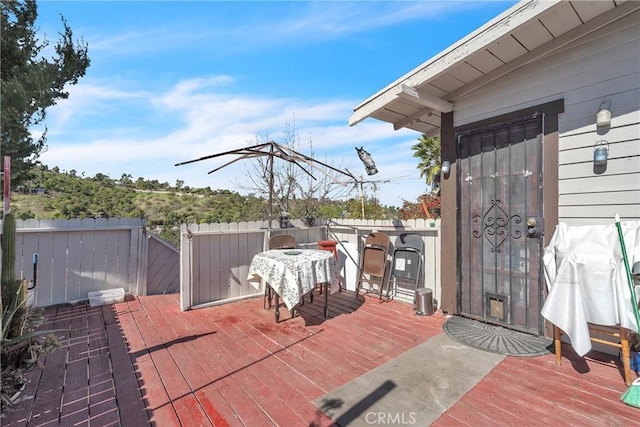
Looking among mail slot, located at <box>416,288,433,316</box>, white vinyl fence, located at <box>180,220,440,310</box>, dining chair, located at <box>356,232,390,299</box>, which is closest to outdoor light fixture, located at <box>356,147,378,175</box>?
white vinyl fence, located at <box>180,220,440,310</box>

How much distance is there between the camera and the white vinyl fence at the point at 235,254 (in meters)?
4.07

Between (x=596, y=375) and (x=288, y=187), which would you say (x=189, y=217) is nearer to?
(x=288, y=187)

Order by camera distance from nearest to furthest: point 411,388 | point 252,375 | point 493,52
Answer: point 411,388, point 252,375, point 493,52

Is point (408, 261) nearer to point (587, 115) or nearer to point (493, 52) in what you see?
point (587, 115)

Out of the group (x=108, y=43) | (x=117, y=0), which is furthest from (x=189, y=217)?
(x=117, y=0)

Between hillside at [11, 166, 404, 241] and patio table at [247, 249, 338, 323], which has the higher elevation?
hillside at [11, 166, 404, 241]

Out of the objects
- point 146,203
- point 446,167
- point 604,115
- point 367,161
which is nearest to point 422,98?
point 446,167

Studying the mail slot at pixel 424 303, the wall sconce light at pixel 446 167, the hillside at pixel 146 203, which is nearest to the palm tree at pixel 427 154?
the hillside at pixel 146 203

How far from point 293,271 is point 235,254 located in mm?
1510

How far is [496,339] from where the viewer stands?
3045 mm

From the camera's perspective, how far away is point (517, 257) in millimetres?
3193

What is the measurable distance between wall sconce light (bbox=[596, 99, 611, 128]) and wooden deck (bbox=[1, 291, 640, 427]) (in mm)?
2036

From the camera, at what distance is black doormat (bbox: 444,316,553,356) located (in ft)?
9.14

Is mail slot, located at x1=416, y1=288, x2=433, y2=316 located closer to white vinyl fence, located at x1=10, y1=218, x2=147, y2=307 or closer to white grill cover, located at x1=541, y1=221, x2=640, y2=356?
white grill cover, located at x1=541, y1=221, x2=640, y2=356
